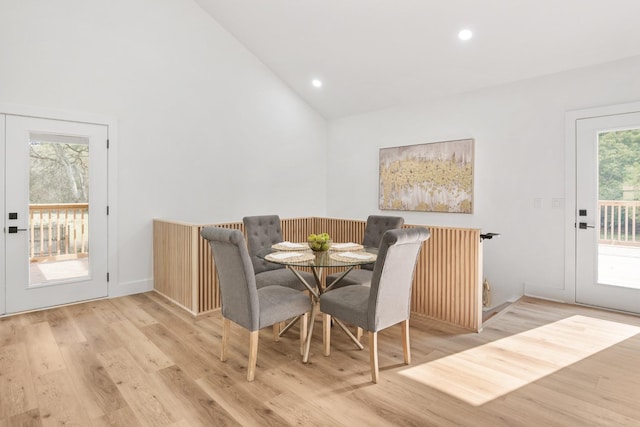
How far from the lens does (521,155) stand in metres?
4.33

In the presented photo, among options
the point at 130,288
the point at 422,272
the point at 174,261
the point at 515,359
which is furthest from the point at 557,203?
the point at 130,288

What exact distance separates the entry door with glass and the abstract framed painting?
383 centimetres

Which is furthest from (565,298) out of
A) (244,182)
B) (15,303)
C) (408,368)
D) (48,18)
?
(48,18)

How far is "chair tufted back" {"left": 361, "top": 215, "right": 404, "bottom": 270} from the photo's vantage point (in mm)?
3627

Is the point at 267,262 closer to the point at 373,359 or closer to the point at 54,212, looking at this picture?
the point at 373,359

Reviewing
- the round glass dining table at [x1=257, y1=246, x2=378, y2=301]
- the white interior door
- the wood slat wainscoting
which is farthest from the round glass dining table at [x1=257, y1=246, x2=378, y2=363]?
the white interior door

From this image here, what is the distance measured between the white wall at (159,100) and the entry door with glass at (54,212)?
202mm

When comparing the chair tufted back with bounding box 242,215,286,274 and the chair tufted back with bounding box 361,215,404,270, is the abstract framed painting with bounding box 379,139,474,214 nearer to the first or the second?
the chair tufted back with bounding box 361,215,404,270

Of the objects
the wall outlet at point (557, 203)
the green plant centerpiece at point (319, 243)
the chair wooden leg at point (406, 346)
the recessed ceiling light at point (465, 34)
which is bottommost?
the chair wooden leg at point (406, 346)

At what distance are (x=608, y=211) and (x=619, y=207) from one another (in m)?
0.10

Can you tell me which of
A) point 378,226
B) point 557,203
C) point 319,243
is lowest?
point 319,243

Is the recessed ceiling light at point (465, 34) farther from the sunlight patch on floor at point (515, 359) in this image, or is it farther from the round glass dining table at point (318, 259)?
the sunlight patch on floor at point (515, 359)

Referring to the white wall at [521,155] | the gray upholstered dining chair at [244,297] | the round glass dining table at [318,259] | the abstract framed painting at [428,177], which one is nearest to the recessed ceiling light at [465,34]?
the white wall at [521,155]

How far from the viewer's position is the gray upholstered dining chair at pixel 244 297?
229 cm
